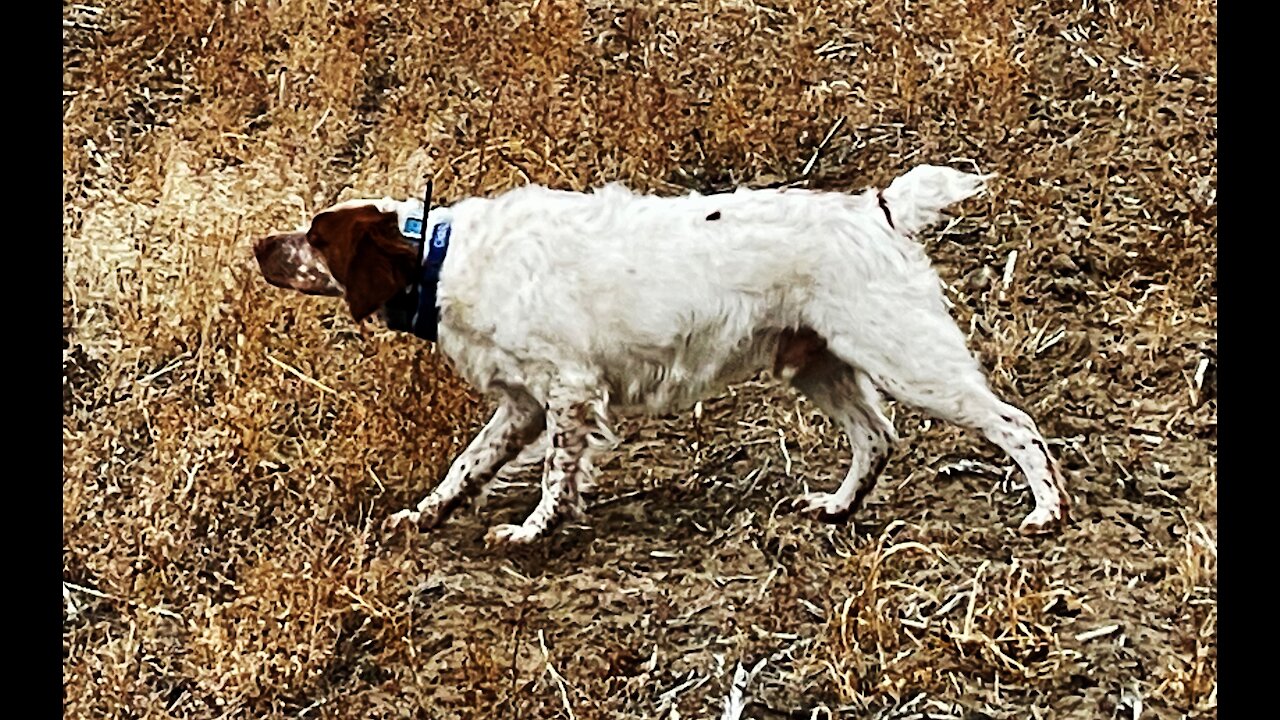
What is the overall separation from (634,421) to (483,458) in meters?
0.24

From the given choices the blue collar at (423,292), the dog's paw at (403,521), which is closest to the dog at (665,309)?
the blue collar at (423,292)

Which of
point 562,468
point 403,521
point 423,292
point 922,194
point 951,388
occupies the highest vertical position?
point 922,194

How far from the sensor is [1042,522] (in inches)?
93.7

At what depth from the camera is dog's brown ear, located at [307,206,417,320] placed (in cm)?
234

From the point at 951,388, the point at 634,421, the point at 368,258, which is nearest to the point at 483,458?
the point at 634,421

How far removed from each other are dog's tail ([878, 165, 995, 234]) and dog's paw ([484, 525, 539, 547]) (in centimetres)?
74

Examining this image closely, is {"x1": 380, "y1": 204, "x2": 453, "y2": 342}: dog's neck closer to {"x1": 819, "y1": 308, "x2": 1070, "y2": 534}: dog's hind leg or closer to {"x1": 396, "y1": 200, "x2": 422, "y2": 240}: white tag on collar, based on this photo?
{"x1": 396, "y1": 200, "x2": 422, "y2": 240}: white tag on collar

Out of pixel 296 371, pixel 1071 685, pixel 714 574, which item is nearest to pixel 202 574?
pixel 296 371

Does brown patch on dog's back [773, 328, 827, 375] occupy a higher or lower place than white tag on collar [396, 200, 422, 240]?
lower

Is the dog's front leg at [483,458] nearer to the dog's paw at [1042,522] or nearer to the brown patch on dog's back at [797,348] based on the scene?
the brown patch on dog's back at [797,348]

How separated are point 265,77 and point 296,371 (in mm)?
492

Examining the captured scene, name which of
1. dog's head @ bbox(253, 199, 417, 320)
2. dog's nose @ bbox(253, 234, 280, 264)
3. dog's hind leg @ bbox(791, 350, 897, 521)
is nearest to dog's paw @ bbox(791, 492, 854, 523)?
dog's hind leg @ bbox(791, 350, 897, 521)

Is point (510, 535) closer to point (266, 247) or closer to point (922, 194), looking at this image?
point (266, 247)

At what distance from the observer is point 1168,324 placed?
2445 millimetres
